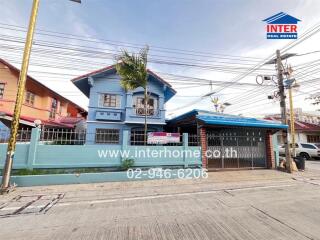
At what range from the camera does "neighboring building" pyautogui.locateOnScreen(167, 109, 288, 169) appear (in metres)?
9.98

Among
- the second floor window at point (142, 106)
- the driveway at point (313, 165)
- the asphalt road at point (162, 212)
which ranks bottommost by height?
the asphalt road at point (162, 212)

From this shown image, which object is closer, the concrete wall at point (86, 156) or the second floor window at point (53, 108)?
the concrete wall at point (86, 156)

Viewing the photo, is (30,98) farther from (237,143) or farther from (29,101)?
(237,143)

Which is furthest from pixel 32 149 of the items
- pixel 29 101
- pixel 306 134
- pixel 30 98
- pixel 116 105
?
pixel 306 134

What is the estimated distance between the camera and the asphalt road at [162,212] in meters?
3.51

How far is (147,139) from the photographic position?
915 centimetres

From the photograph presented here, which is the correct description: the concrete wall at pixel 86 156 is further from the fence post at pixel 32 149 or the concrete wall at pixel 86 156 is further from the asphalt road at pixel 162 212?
the asphalt road at pixel 162 212

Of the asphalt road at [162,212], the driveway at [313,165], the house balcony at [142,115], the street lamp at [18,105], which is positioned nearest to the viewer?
the asphalt road at [162,212]

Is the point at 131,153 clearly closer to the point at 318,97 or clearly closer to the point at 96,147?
the point at 96,147

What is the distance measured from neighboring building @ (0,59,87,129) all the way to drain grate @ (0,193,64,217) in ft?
31.8

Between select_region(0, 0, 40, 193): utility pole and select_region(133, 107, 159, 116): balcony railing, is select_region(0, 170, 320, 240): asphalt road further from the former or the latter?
select_region(133, 107, 159, 116): balcony railing

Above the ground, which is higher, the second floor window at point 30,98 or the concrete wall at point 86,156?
the second floor window at point 30,98

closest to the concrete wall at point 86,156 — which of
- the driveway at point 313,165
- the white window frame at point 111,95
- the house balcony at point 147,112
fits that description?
the house balcony at point 147,112

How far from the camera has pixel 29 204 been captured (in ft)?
16.7
